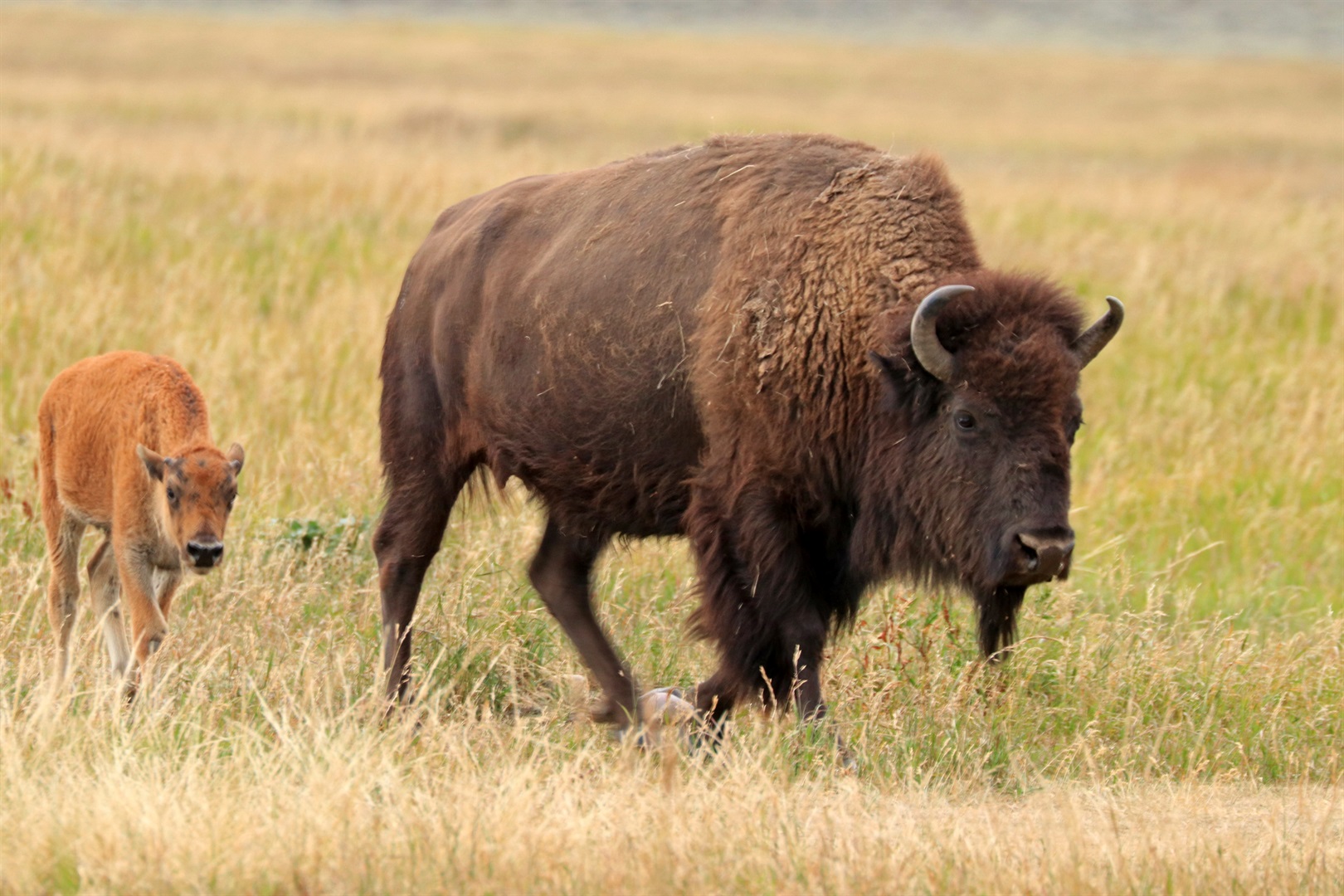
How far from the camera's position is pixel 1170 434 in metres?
10.2

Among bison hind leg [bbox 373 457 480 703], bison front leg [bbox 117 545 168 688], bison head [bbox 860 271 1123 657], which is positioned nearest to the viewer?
bison head [bbox 860 271 1123 657]

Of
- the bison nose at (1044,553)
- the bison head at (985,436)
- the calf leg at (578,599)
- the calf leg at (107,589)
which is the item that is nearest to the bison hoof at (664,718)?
the calf leg at (578,599)

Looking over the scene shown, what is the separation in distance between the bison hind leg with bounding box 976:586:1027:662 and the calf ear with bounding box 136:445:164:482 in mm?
2822

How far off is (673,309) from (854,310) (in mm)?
687

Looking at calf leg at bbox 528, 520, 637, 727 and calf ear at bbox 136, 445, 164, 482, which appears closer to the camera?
calf ear at bbox 136, 445, 164, 482

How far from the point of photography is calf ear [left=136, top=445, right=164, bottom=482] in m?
5.71

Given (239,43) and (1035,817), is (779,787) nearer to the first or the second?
(1035,817)

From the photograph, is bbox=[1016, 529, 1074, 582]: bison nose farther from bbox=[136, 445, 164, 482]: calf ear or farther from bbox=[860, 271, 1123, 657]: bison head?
bbox=[136, 445, 164, 482]: calf ear

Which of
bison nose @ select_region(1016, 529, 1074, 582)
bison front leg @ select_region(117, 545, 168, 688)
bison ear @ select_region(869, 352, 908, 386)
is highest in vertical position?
bison ear @ select_region(869, 352, 908, 386)

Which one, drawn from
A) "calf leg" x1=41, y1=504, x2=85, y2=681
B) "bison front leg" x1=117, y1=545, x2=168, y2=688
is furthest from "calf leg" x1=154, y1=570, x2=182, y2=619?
"calf leg" x1=41, y1=504, x2=85, y2=681

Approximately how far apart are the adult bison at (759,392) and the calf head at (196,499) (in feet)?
2.92

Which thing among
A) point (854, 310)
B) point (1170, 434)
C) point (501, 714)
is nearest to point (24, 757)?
point (501, 714)

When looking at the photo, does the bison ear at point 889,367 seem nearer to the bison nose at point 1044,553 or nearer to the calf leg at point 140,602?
the bison nose at point 1044,553

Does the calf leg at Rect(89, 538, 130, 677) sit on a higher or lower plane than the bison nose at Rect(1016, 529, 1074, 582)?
lower
